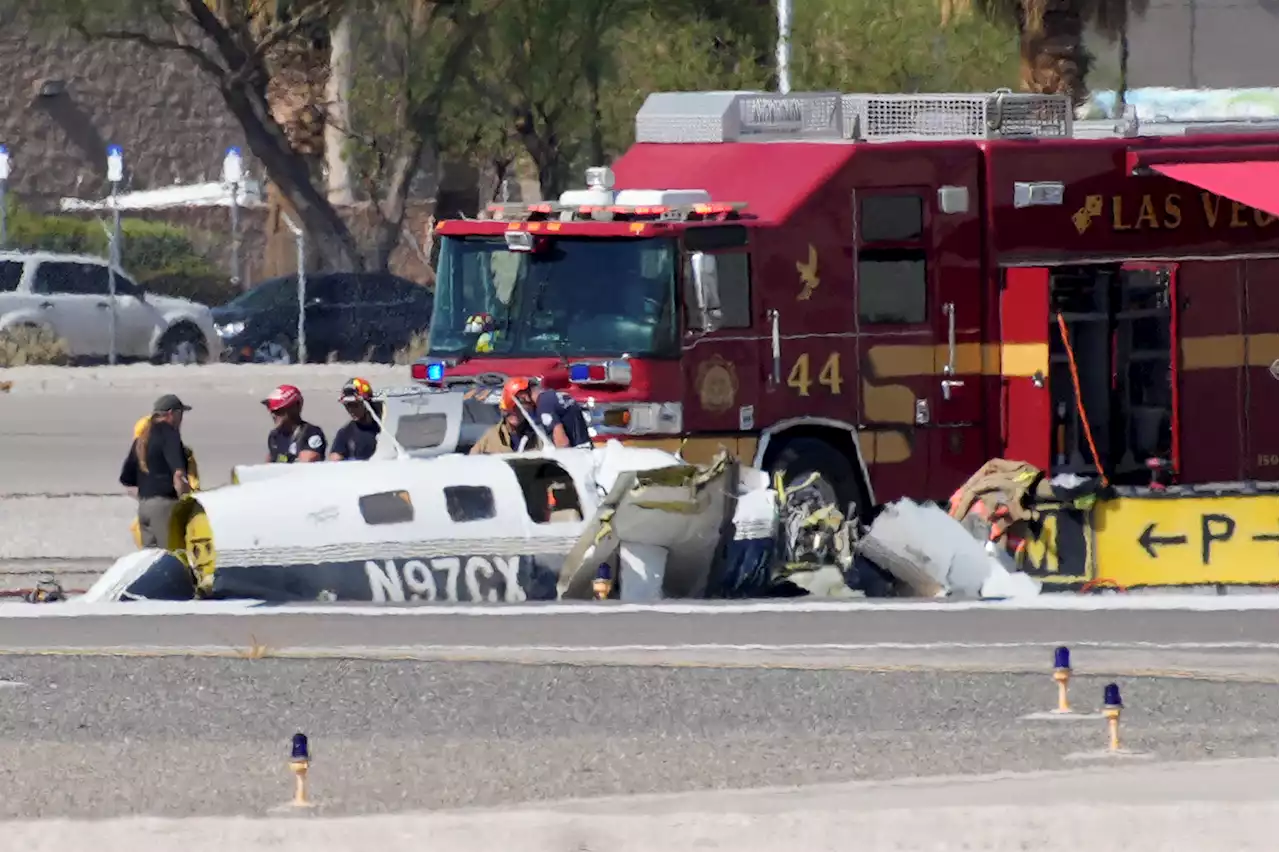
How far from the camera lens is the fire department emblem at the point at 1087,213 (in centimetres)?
2022

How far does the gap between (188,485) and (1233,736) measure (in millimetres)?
7333

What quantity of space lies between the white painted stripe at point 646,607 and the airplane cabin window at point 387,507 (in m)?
0.57

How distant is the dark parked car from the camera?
3772cm

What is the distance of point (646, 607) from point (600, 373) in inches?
153

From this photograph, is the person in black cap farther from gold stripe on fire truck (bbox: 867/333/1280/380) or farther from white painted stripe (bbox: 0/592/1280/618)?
gold stripe on fire truck (bbox: 867/333/1280/380)

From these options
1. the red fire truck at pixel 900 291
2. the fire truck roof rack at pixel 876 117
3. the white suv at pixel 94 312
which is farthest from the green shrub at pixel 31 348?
the fire truck roof rack at pixel 876 117

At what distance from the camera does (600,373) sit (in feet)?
61.2

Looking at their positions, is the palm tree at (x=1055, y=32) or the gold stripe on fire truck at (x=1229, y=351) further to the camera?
the palm tree at (x=1055, y=32)

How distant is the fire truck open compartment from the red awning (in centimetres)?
69

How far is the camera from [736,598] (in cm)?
1606

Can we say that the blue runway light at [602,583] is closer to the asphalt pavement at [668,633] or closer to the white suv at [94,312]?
the asphalt pavement at [668,633]

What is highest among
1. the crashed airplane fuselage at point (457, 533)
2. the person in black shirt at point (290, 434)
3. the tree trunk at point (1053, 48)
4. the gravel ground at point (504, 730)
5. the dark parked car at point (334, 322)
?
the tree trunk at point (1053, 48)

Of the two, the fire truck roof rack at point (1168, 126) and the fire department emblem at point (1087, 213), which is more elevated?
the fire truck roof rack at point (1168, 126)

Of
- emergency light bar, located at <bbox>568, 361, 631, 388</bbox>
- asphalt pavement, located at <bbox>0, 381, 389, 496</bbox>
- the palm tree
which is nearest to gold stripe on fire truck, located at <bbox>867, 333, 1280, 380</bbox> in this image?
emergency light bar, located at <bbox>568, 361, 631, 388</bbox>
